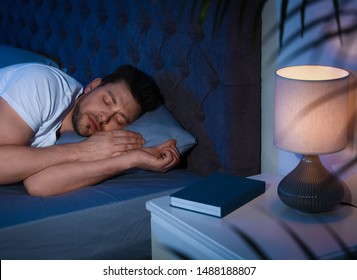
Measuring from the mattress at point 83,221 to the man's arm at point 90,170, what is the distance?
0.11 feet

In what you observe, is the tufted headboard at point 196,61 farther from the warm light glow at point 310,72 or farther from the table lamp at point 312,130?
the table lamp at point 312,130

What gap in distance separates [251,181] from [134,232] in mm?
469

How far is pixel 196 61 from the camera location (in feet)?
5.70

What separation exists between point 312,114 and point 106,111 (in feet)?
3.37

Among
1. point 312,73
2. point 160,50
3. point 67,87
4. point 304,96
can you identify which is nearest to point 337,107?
point 304,96

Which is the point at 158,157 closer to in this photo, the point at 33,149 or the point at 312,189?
the point at 33,149

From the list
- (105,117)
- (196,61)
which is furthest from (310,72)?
(105,117)

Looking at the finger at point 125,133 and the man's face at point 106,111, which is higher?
the man's face at point 106,111

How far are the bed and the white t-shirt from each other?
0.09 metres

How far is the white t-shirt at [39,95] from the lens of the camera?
1.75 m

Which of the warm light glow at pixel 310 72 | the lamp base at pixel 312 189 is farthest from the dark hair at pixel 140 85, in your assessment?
the lamp base at pixel 312 189

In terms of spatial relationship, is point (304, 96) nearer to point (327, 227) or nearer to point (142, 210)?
point (327, 227)

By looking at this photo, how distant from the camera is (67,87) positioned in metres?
1.96

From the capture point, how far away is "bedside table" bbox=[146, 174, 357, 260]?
1069 millimetres
